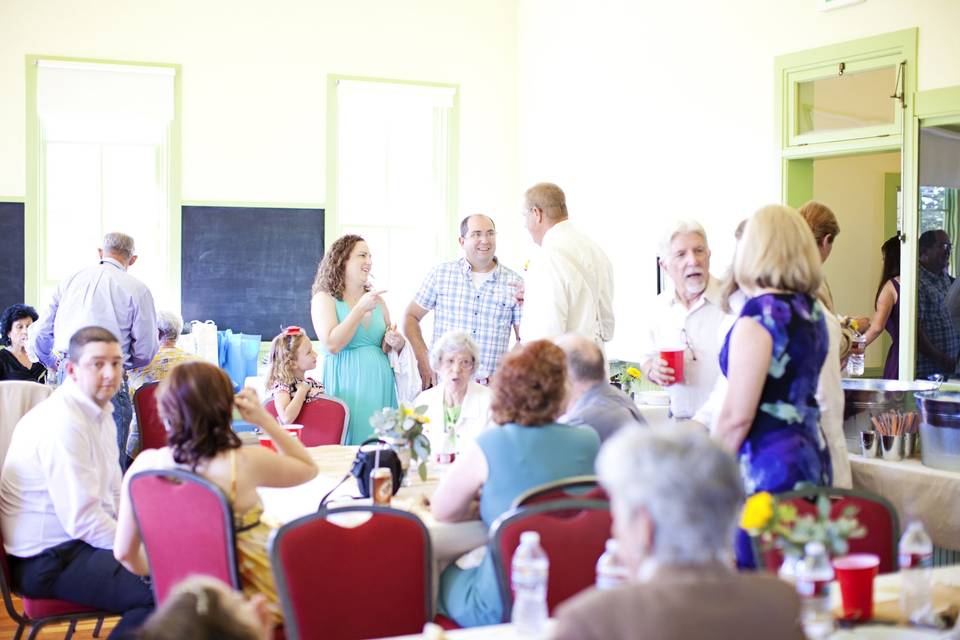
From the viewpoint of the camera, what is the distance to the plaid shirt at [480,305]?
18.6 ft

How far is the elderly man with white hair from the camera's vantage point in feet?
13.1

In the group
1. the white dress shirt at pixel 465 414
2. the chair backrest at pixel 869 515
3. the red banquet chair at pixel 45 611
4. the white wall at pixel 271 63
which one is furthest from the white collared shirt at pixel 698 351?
the white wall at pixel 271 63

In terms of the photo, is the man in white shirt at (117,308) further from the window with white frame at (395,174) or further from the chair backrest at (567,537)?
the chair backrest at (567,537)

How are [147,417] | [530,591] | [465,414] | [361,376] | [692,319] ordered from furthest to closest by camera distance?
[147,417]
[361,376]
[465,414]
[692,319]
[530,591]

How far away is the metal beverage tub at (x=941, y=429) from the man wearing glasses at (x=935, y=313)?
71.9 inches

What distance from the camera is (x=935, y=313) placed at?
573 cm

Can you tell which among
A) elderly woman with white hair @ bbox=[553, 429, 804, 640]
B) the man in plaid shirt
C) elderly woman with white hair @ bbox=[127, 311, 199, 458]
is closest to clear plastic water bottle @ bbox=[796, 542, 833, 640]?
elderly woman with white hair @ bbox=[553, 429, 804, 640]

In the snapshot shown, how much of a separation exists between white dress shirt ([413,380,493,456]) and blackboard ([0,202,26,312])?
506 centimetres

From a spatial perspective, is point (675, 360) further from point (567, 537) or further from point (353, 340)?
point (353, 340)

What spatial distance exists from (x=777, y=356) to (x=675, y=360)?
1087 millimetres

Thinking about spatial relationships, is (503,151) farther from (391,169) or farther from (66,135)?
(66,135)

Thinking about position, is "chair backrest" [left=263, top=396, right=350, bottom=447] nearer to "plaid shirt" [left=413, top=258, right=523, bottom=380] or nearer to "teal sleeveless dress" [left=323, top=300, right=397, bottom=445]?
"teal sleeveless dress" [left=323, top=300, right=397, bottom=445]

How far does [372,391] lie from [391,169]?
4.43 meters

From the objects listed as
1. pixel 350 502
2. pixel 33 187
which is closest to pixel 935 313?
pixel 350 502
